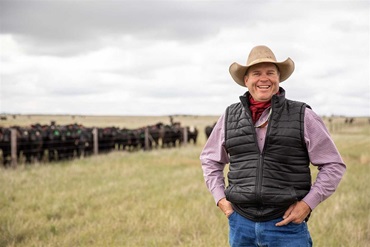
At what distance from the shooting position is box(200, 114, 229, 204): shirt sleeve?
3.00m

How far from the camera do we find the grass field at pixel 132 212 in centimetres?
511

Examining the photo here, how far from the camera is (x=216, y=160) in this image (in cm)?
305

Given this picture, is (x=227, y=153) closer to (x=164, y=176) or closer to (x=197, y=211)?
(x=197, y=211)

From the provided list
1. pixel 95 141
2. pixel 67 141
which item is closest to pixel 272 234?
pixel 67 141

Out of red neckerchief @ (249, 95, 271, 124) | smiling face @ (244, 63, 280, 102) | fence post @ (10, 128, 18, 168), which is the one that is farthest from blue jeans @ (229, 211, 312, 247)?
fence post @ (10, 128, 18, 168)

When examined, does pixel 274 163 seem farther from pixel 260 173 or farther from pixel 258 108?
pixel 258 108

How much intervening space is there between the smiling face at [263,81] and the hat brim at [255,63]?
0.16 ft

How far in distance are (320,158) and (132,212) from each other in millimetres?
4131

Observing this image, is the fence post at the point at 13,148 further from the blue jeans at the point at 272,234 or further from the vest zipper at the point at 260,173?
the vest zipper at the point at 260,173

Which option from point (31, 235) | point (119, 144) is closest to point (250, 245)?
point (31, 235)

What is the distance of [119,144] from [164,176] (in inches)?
378

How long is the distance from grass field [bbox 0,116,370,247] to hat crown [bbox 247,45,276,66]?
244 centimetres

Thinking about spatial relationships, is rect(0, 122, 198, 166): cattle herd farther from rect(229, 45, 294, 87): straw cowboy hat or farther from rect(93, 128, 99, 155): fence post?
rect(229, 45, 294, 87): straw cowboy hat

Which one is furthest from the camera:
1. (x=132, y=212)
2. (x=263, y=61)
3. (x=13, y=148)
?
(x=13, y=148)
